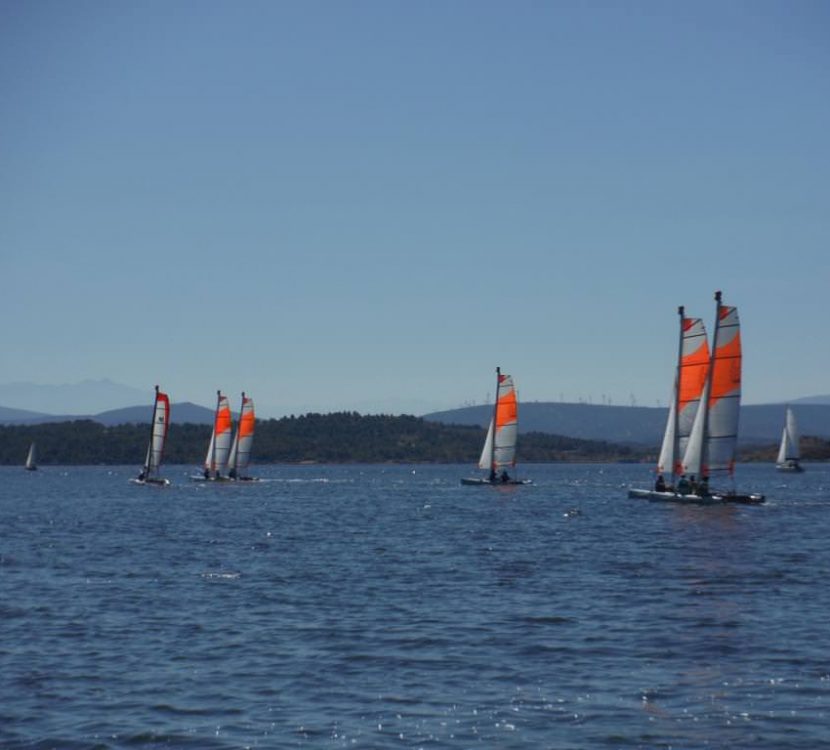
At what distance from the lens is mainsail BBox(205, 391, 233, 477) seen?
12988 centimetres

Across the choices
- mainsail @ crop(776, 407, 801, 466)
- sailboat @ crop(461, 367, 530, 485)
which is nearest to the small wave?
sailboat @ crop(461, 367, 530, 485)

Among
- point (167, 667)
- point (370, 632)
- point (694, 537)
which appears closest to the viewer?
point (167, 667)

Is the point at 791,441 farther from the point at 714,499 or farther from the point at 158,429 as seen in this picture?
the point at 714,499

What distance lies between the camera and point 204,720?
2280cm

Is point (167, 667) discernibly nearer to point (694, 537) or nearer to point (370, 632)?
point (370, 632)

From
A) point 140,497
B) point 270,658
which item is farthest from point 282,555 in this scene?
point 140,497

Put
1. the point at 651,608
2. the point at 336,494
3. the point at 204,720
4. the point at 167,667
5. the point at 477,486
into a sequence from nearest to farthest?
the point at 204,720 < the point at 167,667 < the point at 651,608 < the point at 336,494 < the point at 477,486

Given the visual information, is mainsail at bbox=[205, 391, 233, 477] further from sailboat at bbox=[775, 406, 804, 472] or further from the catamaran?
sailboat at bbox=[775, 406, 804, 472]

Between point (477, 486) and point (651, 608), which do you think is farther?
point (477, 486)

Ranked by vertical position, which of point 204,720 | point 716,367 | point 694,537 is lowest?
point 204,720

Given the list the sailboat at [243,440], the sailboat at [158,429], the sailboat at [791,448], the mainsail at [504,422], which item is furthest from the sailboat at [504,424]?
the sailboat at [791,448]

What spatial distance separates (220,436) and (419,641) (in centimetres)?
10413

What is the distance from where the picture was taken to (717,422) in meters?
83.6

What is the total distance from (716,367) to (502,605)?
166ft
